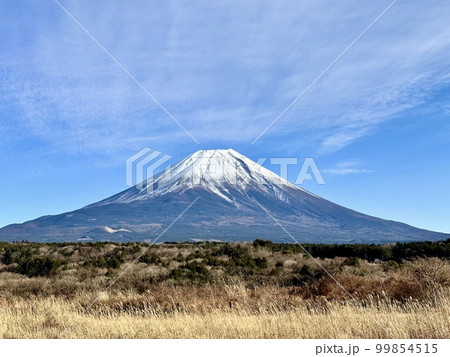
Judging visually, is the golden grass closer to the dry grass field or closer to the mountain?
the dry grass field

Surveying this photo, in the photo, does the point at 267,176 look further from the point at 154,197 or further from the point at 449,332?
the point at 449,332

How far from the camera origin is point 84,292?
50.1 ft

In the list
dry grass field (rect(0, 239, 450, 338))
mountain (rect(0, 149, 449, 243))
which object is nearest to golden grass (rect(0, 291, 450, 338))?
dry grass field (rect(0, 239, 450, 338))

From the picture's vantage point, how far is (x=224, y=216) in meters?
157

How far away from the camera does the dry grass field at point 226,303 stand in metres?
7.83

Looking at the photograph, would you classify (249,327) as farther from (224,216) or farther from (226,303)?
(224,216)

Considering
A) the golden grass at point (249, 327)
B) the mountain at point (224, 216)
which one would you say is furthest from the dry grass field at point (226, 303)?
the mountain at point (224, 216)

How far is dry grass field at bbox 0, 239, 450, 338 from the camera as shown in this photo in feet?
25.7

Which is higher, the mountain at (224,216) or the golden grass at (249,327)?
the mountain at (224,216)

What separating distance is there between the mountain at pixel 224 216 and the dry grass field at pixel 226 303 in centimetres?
11026

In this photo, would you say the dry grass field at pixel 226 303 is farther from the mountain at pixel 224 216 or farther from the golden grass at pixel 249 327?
→ the mountain at pixel 224 216

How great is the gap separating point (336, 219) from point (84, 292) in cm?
17331

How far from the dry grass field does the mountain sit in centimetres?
11026

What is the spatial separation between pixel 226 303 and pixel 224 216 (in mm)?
145660
